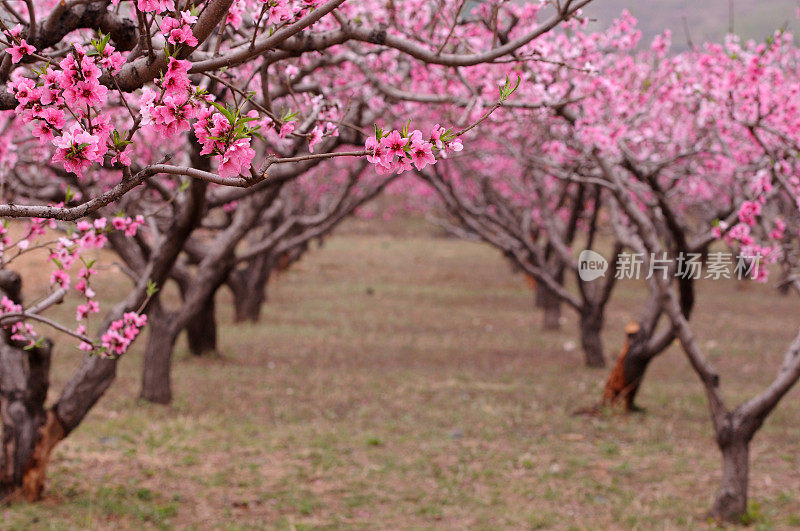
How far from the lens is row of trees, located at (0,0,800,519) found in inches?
104

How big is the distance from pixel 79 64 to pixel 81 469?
582cm

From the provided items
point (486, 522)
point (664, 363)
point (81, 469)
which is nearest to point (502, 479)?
point (486, 522)

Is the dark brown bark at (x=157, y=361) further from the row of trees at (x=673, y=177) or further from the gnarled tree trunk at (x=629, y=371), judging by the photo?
the gnarled tree trunk at (x=629, y=371)

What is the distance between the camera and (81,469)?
7371mm

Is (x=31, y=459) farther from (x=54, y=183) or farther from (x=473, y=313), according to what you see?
(x=473, y=313)

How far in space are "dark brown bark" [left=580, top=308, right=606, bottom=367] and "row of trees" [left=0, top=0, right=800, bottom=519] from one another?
38mm

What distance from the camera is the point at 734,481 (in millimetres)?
6406

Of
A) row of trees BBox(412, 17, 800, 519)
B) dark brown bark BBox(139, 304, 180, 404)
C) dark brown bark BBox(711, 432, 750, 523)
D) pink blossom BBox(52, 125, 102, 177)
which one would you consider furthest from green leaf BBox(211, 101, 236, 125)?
dark brown bark BBox(139, 304, 180, 404)

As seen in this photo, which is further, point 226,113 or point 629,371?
point 629,371

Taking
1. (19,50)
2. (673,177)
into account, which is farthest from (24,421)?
(673,177)

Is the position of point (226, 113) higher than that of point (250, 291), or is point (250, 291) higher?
point (226, 113)

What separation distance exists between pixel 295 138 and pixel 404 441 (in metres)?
3.58

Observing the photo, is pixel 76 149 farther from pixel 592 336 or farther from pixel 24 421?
pixel 592 336

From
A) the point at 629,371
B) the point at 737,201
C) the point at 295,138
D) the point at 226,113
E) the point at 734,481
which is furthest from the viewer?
the point at 629,371
